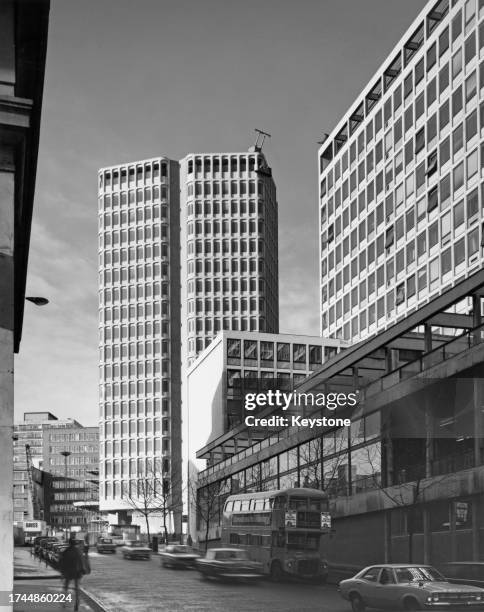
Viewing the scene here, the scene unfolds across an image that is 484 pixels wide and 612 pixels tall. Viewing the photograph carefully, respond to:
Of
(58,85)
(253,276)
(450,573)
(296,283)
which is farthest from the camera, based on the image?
(253,276)

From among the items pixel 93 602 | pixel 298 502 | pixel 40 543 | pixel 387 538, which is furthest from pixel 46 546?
pixel 387 538

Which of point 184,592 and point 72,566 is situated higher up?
point 72,566

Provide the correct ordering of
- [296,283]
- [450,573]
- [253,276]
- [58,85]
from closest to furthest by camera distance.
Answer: [450,573] < [58,85] < [296,283] < [253,276]

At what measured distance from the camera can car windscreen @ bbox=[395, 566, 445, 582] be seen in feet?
25.0

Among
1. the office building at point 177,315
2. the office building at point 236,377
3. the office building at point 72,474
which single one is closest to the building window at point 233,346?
the office building at point 236,377

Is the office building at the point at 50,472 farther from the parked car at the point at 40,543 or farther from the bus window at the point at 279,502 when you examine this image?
the bus window at the point at 279,502

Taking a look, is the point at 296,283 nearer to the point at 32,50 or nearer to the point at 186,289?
the point at 32,50

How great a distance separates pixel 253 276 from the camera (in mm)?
111188

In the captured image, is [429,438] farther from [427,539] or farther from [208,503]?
[208,503]

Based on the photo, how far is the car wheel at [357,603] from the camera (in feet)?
25.0

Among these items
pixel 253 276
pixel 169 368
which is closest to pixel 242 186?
pixel 253 276

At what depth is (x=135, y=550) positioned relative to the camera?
8.12 m

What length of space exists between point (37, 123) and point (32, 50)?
663 millimetres

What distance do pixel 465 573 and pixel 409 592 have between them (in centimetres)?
44
